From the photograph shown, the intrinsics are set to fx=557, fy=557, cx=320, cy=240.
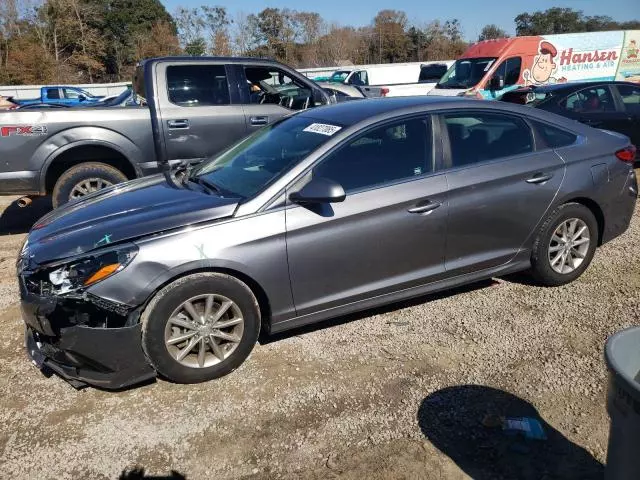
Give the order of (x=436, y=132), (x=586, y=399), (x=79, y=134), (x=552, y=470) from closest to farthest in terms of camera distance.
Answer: (x=552, y=470) < (x=586, y=399) < (x=436, y=132) < (x=79, y=134)

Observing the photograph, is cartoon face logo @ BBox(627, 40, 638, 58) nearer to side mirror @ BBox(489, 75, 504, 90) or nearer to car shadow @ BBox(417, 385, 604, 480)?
side mirror @ BBox(489, 75, 504, 90)

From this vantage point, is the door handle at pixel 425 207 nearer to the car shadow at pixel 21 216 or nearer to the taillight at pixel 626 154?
the taillight at pixel 626 154

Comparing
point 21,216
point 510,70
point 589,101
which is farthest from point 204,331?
point 510,70

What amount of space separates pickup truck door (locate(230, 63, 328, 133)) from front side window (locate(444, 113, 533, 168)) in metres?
2.90

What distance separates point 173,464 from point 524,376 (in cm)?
207

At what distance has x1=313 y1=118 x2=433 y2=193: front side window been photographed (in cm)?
368

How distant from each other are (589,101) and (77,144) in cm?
774

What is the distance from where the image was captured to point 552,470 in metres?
2.58

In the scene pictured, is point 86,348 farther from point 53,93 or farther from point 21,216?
point 53,93

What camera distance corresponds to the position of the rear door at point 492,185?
13.0 feet

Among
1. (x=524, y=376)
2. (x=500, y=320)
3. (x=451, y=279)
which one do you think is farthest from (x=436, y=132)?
(x=524, y=376)

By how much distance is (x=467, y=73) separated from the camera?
14461mm

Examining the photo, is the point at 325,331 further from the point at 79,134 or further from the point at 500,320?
the point at 79,134

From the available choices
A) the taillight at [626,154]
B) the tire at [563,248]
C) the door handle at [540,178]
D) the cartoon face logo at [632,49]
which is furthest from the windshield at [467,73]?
the door handle at [540,178]
